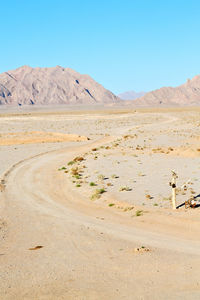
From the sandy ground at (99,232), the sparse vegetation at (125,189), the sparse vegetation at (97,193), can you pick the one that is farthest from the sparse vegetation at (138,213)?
the sparse vegetation at (125,189)

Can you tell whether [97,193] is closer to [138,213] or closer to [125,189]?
[125,189]

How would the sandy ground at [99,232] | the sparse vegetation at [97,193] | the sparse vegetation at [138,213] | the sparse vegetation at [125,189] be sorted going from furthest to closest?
the sparse vegetation at [125,189] < the sparse vegetation at [97,193] < the sparse vegetation at [138,213] < the sandy ground at [99,232]

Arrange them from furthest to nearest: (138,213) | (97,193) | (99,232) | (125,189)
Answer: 1. (125,189)
2. (97,193)
3. (138,213)
4. (99,232)

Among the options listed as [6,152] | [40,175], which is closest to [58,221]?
[40,175]

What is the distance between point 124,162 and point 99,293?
2118 cm

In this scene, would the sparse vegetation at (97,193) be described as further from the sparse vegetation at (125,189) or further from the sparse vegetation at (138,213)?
the sparse vegetation at (138,213)

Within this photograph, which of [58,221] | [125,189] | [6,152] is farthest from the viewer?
[6,152]

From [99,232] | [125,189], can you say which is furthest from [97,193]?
[99,232]

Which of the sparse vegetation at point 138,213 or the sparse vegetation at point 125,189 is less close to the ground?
the sparse vegetation at point 125,189

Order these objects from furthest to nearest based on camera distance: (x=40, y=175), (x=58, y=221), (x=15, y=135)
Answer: (x=15, y=135)
(x=40, y=175)
(x=58, y=221)

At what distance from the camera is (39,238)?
14.8m

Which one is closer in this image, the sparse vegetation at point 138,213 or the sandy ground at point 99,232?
the sandy ground at point 99,232

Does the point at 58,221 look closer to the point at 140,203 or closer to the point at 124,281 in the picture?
the point at 140,203

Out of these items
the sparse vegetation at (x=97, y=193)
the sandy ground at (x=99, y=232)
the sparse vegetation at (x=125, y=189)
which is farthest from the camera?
the sparse vegetation at (x=125, y=189)
